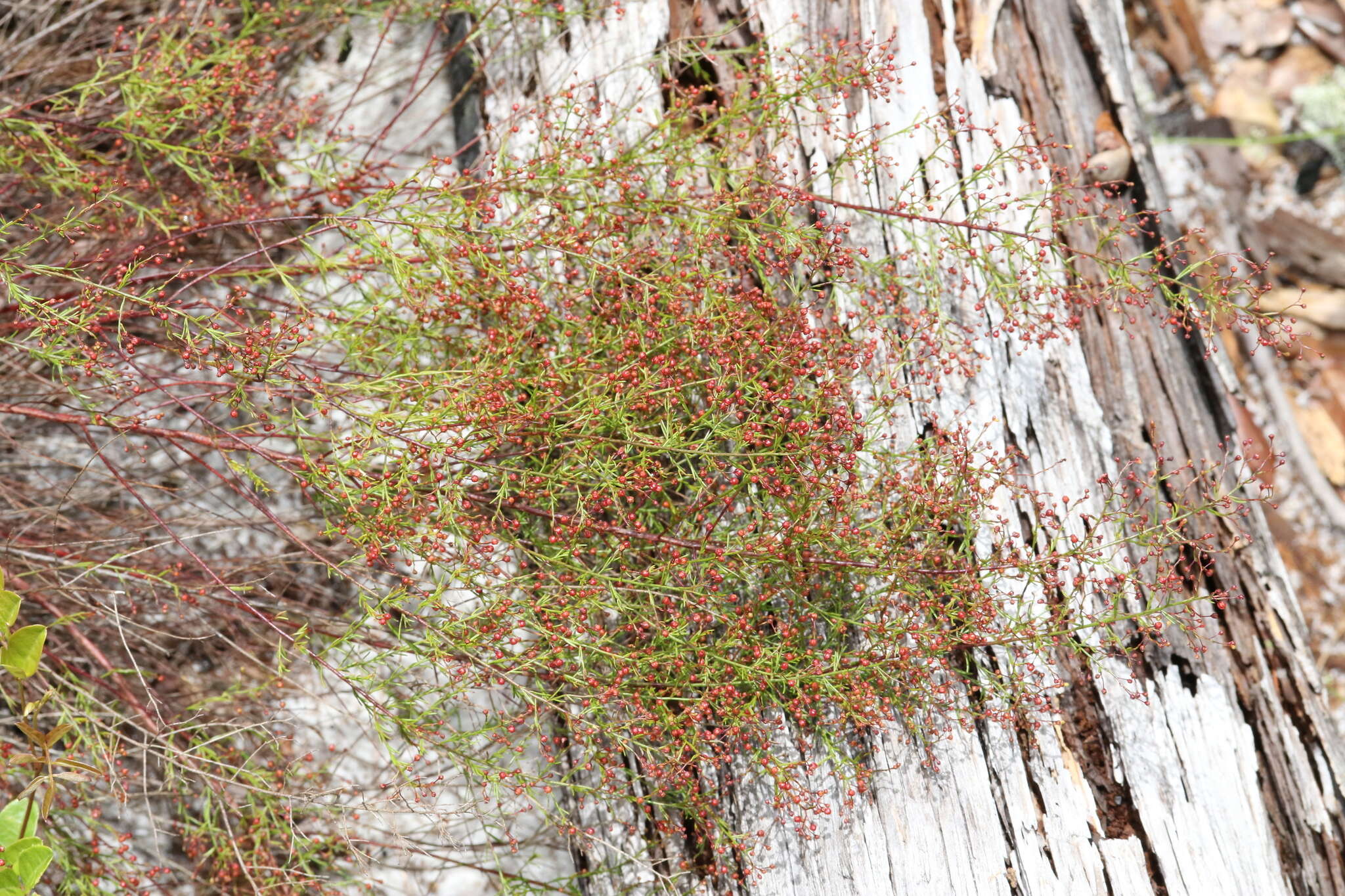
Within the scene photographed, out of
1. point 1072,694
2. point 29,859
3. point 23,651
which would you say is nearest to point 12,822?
point 29,859

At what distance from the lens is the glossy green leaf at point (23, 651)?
1.45 m

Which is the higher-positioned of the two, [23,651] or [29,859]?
[23,651]

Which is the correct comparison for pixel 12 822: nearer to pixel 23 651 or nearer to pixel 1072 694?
pixel 23 651

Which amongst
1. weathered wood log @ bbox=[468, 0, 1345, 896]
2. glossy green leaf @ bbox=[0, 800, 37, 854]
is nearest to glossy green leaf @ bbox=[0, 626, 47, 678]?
glossy green leaf @ bbox=[0, 800, 37, 854]

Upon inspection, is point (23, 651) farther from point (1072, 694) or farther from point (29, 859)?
point (1072, 694)

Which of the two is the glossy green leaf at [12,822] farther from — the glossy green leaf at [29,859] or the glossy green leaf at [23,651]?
the glossy green leaf at [23,651]

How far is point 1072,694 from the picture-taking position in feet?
8.13

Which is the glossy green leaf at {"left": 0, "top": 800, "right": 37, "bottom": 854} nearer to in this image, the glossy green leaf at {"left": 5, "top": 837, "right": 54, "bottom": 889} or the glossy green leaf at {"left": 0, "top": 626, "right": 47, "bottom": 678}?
the glossy green leaf at {"left": 5, "top": 837, "right": 54, "bottom": 889}

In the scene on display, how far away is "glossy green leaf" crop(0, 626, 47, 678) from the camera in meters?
1.45

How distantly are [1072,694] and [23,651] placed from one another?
225cm

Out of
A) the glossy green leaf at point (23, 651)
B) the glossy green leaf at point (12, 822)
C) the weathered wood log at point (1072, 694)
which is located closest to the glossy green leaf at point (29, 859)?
the glossy green leaf at point (12, 822)

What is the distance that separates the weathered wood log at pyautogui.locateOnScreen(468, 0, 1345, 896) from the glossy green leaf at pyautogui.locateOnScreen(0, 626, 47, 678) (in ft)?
4.29

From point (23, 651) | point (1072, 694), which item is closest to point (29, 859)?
point (23, 651)

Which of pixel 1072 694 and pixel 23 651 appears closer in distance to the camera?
pixel 23 651
